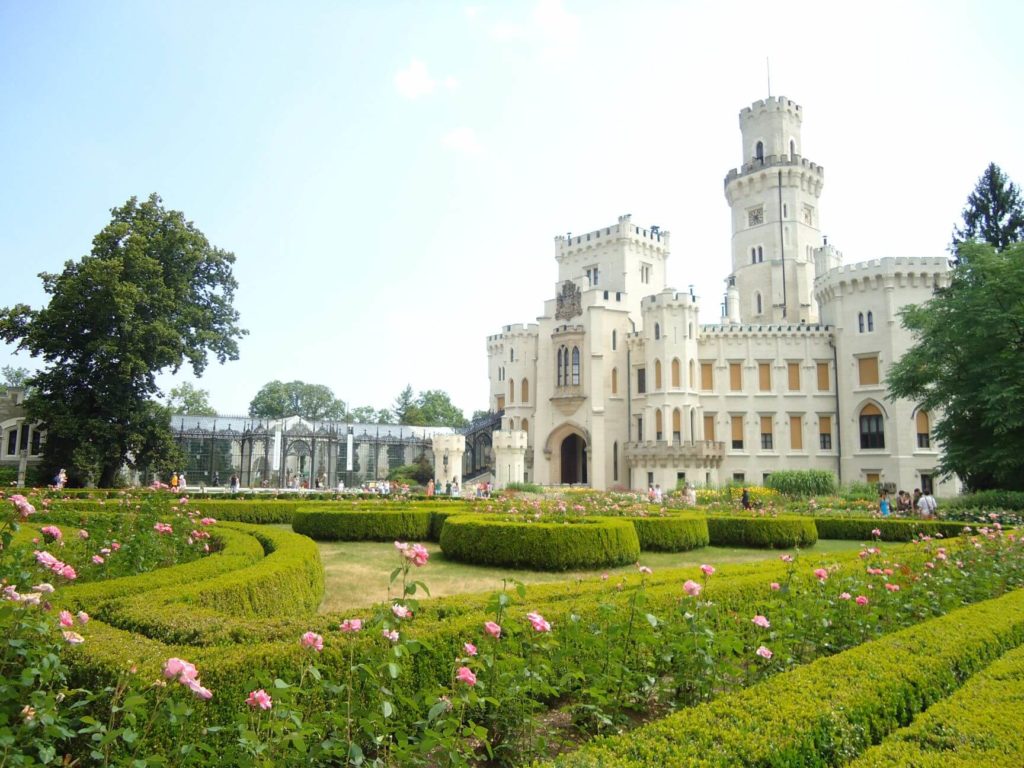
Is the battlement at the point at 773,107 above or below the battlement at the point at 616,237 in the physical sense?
above

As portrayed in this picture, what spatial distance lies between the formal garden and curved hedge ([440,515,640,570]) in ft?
12.6

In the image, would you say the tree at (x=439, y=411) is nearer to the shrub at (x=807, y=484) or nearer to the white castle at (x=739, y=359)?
the white castle at (x=739, y=359)

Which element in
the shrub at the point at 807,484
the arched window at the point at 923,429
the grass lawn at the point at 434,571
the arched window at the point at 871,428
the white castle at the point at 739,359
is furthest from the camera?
the white castle at the point at 739,359

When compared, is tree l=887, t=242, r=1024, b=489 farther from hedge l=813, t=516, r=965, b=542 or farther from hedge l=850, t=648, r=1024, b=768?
hedge l=850, t=648, r=1024, b=768

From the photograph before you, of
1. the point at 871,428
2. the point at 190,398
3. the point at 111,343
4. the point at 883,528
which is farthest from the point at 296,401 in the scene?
the point at 883,528

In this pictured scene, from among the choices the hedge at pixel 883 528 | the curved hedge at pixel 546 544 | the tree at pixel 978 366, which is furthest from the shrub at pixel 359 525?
the tree at pixel 978 366

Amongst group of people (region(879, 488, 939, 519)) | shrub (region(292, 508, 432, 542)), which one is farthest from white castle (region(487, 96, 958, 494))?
shrub (region(292, 508, 432, 542))

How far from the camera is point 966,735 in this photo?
13.5ft

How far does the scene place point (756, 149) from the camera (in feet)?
168

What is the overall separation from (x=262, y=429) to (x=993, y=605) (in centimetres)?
4256

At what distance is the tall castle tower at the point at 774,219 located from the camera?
49.1 m

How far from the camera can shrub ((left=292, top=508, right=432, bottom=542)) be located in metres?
17.2

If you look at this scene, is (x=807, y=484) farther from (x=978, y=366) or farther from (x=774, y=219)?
(x=774, y=219)

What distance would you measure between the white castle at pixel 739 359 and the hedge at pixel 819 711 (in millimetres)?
35904
